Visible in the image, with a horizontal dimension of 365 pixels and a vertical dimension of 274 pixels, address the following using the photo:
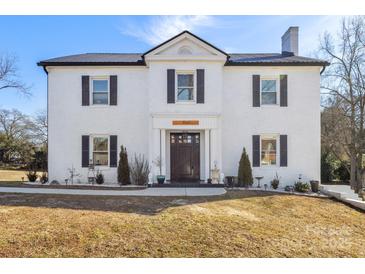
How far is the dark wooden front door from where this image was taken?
47.4ft

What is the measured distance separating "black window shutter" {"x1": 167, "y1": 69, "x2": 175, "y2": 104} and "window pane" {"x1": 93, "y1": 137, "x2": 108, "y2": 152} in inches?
164

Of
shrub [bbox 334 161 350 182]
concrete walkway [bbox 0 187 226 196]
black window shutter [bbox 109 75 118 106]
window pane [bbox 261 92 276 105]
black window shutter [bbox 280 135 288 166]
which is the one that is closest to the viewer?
concrete walkway [bbox 0 187 226 196]

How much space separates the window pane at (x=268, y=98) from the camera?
48.1ft

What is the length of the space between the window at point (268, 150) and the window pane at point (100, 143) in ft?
28.0

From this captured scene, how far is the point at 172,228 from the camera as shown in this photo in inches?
277

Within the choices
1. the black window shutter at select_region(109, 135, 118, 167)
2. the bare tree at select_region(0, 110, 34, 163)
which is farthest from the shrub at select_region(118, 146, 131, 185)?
the bare tree at select_region(0, 110, 34, 163)

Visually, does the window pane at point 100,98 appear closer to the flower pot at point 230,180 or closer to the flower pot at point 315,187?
the flower pot at point 230,180

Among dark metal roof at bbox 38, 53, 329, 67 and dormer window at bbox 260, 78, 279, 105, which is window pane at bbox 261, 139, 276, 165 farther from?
dark metal roof at bbox 38, 53, 329, 67

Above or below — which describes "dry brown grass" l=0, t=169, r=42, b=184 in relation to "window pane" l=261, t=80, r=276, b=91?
below

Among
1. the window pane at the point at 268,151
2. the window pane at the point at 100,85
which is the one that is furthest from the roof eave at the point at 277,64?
the window pane at the point at 100,85

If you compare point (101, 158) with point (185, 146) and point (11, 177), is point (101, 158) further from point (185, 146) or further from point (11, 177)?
point (11, 177)

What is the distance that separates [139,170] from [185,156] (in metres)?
2.52

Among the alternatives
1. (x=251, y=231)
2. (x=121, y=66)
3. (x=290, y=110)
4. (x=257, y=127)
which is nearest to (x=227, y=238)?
(x=251, y=231)

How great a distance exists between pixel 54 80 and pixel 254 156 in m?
11.5
